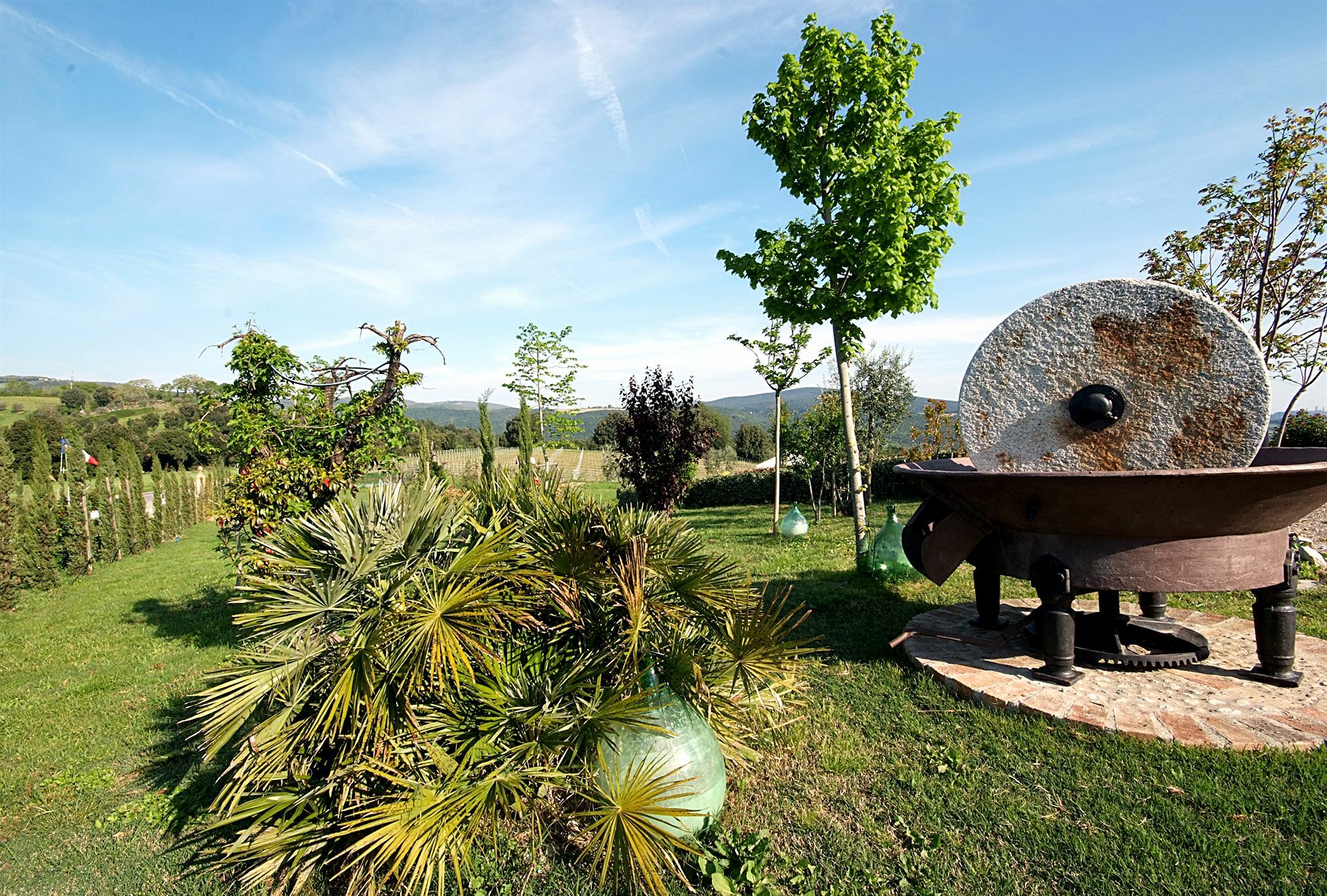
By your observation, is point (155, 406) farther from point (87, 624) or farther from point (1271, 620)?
point (1271, 620)

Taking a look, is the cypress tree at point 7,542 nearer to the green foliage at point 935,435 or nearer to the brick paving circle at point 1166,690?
the brick paving circle at point 1166,690

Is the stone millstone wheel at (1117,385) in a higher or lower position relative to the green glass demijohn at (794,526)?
higher

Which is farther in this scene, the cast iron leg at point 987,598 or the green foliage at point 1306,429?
the green foliage at point 1306,429

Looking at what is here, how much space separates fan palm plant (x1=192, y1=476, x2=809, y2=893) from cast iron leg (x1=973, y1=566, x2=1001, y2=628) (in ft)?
8.55

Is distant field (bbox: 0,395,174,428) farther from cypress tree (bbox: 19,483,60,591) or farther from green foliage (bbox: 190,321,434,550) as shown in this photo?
green foliage (bbox: 190,321,434,550)

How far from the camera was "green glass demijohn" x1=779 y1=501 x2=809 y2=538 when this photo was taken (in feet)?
40.1

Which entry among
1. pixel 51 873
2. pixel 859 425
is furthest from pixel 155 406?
pixel 51 873

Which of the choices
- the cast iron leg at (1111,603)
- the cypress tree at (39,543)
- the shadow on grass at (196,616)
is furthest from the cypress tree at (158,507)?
the cast iron leg at (1111,603)

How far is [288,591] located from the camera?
304 centimetres

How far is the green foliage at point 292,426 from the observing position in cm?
621

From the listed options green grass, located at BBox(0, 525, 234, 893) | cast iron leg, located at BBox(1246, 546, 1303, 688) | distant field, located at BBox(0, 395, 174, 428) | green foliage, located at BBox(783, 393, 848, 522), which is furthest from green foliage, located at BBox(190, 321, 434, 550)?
distant field, located at BBox(0, 395, 174, 428)

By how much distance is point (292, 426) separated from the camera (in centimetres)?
641

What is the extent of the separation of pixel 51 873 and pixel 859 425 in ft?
56.3

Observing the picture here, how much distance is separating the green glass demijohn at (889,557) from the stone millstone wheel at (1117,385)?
11.2ft
